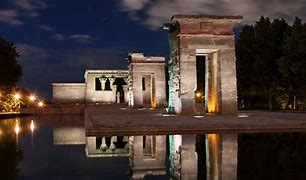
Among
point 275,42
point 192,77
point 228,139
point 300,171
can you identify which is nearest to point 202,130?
point 228,139

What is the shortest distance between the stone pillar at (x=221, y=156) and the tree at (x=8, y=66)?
31.7m

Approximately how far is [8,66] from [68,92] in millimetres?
22979

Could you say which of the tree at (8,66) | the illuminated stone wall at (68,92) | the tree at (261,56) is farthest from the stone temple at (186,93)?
the tree at (8,66)

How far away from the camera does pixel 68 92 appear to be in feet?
215

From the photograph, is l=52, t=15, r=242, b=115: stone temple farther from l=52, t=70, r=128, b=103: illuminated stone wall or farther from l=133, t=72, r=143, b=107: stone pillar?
l=52, t=70, r=128, b=103: illuminated stone wall

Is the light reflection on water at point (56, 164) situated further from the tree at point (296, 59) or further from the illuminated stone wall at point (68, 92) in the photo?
the illuminated stone wall at point (68, 92)

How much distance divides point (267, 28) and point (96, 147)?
34.5 meters

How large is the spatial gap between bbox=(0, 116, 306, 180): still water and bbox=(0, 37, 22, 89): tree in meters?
29.1

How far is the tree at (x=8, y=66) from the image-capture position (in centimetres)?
4108

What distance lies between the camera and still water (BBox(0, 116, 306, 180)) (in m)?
8.02

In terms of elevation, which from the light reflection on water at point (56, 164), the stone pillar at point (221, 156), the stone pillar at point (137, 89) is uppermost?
the stone pillar at point (137, 89)

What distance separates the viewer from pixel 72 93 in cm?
6569

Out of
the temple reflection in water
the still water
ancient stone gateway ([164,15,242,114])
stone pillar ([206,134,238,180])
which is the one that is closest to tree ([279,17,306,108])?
ancient stone gateway ([164,15,242,114])

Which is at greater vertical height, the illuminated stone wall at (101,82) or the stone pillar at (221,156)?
the illuminated stone wall at (101,82)
